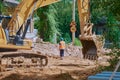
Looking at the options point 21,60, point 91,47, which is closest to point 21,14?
point 21,60

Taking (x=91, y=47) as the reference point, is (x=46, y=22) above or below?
above

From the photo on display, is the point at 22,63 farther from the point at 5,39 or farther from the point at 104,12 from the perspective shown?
the point at 104,12

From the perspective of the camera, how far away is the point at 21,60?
15.5 m

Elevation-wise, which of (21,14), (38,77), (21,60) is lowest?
(38,77)

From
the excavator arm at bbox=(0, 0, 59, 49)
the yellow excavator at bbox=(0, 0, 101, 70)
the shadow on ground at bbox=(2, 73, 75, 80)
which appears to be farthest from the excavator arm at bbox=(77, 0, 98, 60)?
the shadow on ground at bbox=(2, 73, 75, 80)

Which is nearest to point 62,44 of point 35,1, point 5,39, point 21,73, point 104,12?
point 35,1

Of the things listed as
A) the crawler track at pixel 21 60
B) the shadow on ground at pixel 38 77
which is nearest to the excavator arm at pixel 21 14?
the crawler track at pixel 21 60

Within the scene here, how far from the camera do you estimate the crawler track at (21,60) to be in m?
14.7

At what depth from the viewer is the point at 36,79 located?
11.8 m

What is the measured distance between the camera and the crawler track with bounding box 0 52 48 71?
14.7 metres

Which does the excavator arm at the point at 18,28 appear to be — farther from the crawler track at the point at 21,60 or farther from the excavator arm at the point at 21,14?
the crawler track at the point at 21,60

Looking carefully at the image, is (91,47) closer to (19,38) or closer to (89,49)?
(89,49)

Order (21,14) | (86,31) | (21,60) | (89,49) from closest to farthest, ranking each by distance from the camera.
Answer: (21,60), (21,14), (86,31), (89,49)

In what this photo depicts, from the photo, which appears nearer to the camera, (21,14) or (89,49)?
(21,14)
